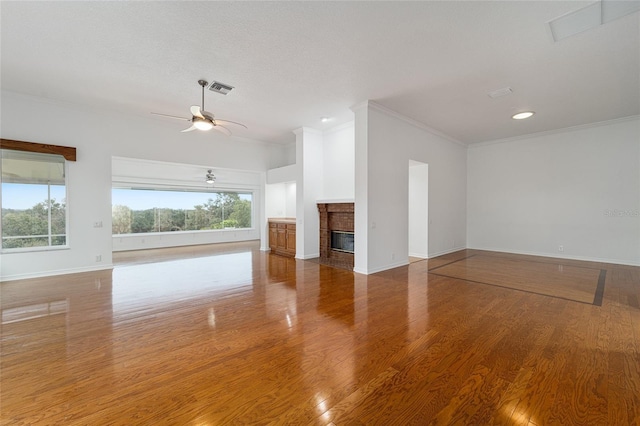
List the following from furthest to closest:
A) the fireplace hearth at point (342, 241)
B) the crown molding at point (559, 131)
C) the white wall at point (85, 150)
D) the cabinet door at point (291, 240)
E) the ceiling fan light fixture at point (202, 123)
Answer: the cabinet door at point (291, 240)
the fireplace hearth at point (342, 241)
the crown molding at point (559, 131)
the white wall at point (85, 150)
the ceiling fan light fixture at point (202, 123)

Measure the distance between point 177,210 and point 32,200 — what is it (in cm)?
494

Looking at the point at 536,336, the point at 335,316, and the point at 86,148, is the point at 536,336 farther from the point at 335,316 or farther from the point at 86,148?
the point at 86,148

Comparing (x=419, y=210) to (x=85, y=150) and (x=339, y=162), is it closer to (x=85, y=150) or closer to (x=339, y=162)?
(x=339, y=162)

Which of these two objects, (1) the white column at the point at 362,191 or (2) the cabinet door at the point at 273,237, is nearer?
(1) the white column at the point at 362,191

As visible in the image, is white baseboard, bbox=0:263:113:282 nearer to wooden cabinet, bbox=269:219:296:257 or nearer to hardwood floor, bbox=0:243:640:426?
hardwood floor, bbox=0:243:640:426

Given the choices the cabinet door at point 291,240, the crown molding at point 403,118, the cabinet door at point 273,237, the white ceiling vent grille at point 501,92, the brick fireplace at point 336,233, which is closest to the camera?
the white ceiling vent grille at point 501,92

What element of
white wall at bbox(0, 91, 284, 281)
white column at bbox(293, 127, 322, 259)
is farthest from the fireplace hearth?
white wall at bbox(0, 91, 284, 281)

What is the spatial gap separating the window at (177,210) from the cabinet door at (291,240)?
4.75m

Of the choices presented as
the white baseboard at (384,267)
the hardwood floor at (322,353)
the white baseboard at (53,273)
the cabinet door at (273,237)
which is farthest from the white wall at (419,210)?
the white baseboard at (53,273)

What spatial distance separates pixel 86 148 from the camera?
206 inches

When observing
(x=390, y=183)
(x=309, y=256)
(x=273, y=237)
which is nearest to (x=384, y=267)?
(x=390, y=183)

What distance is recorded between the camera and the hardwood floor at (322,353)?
1.61 m

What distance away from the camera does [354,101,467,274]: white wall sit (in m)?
4.95

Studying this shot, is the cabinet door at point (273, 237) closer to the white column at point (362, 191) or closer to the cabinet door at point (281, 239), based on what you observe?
the cabinet door at point (281, 239)
